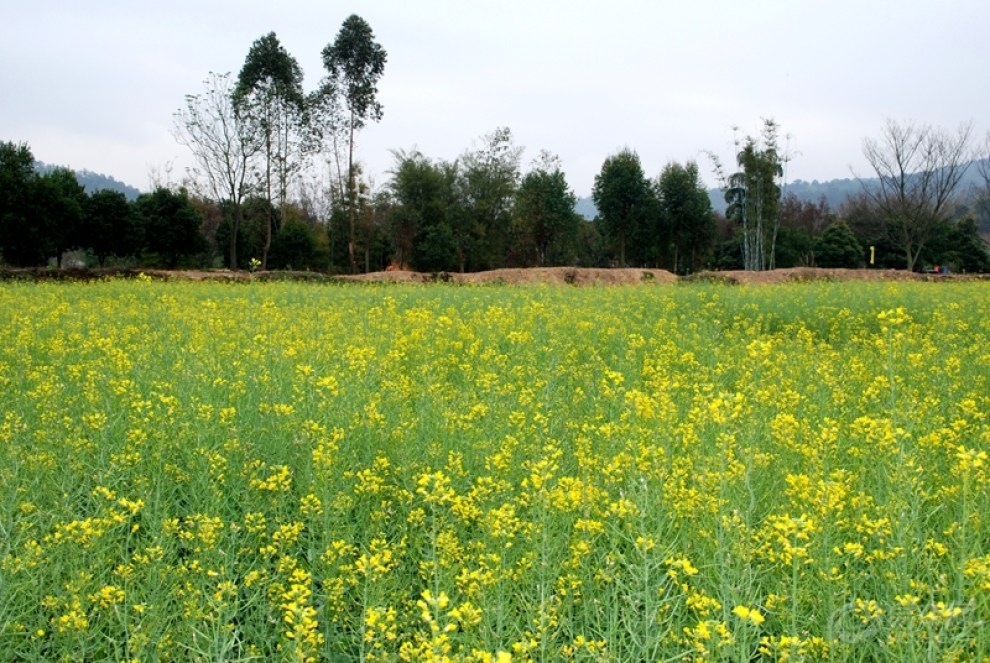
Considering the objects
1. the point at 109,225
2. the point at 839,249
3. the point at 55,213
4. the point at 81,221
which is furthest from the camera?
the point at 839,249

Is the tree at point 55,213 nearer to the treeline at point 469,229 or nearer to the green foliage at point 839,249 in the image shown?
the treeline at point 469,229

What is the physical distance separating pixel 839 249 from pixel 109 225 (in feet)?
146

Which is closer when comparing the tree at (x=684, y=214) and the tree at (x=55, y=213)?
the tree at (x=55, y=213)

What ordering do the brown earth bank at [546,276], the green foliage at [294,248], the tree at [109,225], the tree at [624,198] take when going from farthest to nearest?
the tree at [624,198]
the green foliage at [294,248]
the tree at [109,225]
the brown earth bank at [546,276]

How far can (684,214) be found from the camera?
4616 cm

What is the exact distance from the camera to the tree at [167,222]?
4034cm

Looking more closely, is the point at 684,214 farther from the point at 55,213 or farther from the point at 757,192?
the point at 55,213

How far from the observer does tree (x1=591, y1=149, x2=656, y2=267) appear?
45.4 meters

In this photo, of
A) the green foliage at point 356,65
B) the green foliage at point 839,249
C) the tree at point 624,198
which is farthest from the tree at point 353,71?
the green foliage at point 839,249

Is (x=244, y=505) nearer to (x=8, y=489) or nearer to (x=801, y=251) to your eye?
(x=8, y=489)

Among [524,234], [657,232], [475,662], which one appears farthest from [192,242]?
[475,662]

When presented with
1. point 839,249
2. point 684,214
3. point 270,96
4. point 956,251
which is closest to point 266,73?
point 270,96

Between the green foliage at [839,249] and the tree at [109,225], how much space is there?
42.9 metres

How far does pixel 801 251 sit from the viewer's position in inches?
2156
